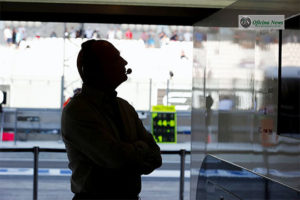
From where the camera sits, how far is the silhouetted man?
5.72 feet

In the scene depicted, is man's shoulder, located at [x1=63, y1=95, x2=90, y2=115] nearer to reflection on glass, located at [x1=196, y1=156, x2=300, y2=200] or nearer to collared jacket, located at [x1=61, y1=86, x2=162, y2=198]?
collared jacket, located at [x1=61, y1=86, x2=162, y2=198]

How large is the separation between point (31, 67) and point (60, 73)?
2.83 feet

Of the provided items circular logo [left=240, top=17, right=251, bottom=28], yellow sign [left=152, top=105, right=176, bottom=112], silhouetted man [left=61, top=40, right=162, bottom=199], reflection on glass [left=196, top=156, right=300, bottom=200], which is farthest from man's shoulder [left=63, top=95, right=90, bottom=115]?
yellow sign [left=152, top=105, right=176, bottom=112]

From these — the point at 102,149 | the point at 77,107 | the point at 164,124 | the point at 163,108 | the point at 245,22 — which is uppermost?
the point at 245,22

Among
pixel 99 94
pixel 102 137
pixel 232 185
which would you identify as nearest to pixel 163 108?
pixel 232 185

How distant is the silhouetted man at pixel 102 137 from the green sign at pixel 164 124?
9.99 metres

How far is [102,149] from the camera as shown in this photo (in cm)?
172

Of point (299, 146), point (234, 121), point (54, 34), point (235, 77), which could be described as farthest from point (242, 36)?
point (54, 34)

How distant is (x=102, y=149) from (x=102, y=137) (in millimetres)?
44

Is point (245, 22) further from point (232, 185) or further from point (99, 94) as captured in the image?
point (99, 94)

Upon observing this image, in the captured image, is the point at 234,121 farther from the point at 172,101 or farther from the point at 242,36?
the point at 172,101

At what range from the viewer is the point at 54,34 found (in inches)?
553

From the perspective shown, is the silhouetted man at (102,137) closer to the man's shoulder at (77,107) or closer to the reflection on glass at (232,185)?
the man's shoulder at (77,107)

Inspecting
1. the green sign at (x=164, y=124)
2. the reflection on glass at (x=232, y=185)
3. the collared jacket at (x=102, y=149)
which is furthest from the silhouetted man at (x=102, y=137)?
the green sign at (x=164, y=124)
